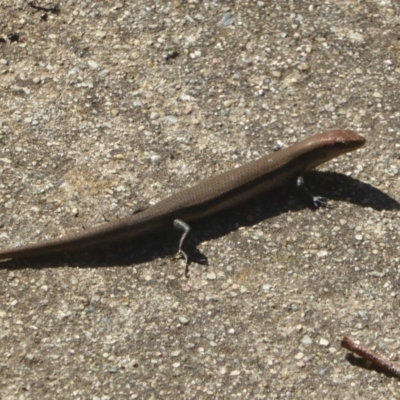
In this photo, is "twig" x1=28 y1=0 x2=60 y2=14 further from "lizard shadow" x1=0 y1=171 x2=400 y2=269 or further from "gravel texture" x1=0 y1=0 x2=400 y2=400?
"lizard shadow" x1=0 y1=171 x2=400 y2=269

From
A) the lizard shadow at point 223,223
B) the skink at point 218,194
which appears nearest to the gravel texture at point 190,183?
the lizard shadow at point 223,223

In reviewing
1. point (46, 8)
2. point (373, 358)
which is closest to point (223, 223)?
point (373, 358)

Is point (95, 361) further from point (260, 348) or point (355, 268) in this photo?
point (355, 268)

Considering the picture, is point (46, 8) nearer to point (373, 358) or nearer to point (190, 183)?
point (190, 183)

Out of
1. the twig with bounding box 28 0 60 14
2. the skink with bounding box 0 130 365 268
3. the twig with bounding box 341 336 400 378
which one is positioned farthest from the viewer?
the twig with bounding box 28 0 60 14

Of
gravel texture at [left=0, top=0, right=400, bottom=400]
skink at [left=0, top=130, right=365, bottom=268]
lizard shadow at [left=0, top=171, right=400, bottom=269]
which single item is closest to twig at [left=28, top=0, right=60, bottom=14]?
gravel texture at [left=0, top=0, right=400, bottom=400]

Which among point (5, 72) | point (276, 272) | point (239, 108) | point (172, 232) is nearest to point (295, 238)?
point (276, 272)
